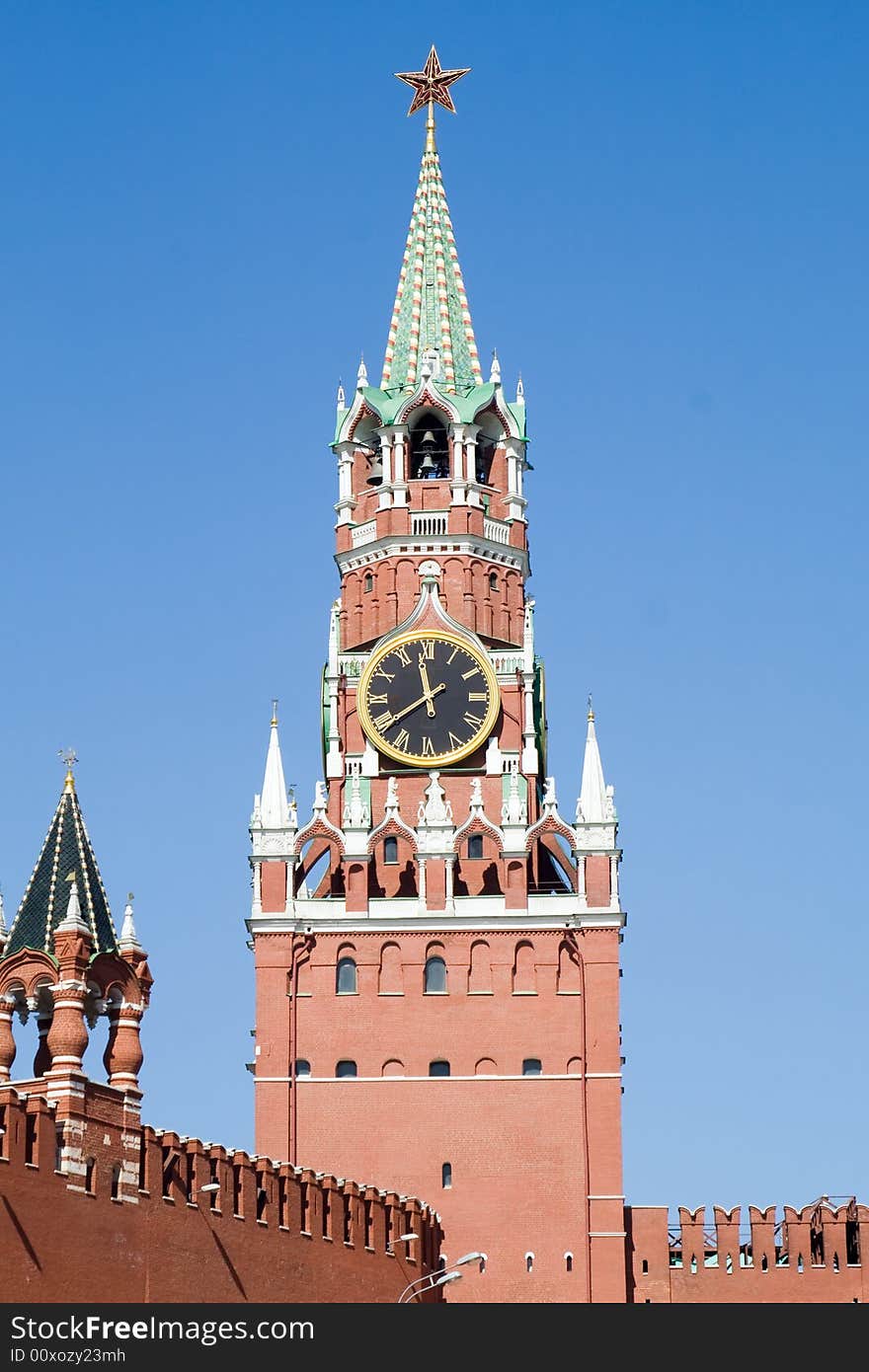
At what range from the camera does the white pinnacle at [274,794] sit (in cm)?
9531

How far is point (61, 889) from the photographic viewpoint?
231ft

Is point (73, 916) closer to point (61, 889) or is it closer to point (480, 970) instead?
point (61, 889)

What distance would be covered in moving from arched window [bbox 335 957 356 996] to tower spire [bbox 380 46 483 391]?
19.7m

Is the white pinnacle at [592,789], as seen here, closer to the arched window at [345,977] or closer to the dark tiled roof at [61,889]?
the arched window at [345,977]

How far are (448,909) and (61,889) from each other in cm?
2495

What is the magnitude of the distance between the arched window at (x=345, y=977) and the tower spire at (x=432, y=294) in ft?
64.6

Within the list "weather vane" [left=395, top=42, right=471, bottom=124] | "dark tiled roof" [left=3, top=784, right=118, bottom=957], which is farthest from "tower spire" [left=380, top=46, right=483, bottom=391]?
"dark tiled roof" [left=3, top=784, right=118, bottom=957]

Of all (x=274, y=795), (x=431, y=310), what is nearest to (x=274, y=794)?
(x=274, y=795)

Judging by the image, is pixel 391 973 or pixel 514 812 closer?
pixel 391 973

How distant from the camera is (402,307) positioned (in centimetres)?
10662

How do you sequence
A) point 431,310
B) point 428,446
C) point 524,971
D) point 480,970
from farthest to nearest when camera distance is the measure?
1. point 431,310
2. point 428,446
3. point 480,970
4. point 524,971

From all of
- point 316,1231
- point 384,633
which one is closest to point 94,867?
point 316,1231

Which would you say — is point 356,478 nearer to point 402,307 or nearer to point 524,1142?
point 402,307

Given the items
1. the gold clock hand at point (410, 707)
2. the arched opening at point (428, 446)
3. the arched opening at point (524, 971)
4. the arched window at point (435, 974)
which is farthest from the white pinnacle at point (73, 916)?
the arched opening at point (428, 446)
